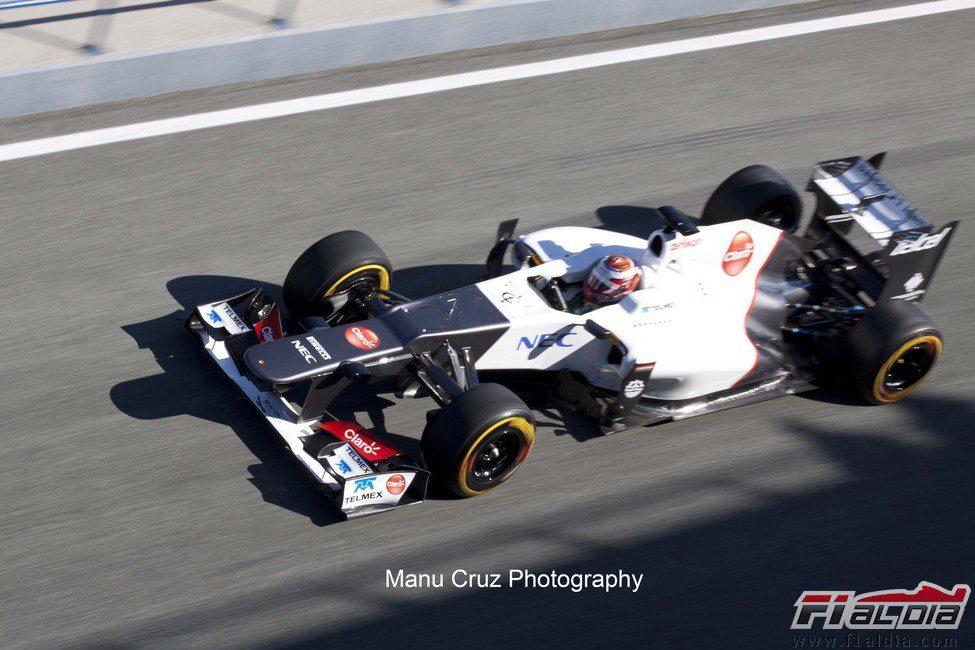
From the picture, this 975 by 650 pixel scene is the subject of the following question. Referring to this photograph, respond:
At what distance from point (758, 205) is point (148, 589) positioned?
522 cm

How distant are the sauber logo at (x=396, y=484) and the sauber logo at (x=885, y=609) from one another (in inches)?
94.8

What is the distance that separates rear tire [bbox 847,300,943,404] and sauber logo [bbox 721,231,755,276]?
0.88 m

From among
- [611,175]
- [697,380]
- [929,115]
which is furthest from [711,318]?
[929,115]

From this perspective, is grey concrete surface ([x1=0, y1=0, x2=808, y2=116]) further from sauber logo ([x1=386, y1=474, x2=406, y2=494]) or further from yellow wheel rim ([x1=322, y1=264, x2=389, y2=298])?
sauber logo ([x1=386, y1=474, x2=406, y2=494])

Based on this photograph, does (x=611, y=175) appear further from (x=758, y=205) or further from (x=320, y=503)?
(x=320, y=503)

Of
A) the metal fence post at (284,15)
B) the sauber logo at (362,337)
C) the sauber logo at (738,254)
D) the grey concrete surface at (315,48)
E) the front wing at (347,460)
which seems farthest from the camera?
the metal fence post at (284,15)

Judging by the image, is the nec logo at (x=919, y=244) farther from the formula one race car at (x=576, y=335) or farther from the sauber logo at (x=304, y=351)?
the sauber logo at (x=304, y=351)

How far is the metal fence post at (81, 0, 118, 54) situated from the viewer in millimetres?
10492

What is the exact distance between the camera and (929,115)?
1108 centimetres

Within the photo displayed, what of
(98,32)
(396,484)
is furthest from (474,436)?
(98,32)

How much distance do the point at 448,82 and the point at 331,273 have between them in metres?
4.46

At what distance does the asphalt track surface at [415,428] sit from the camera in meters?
6.18
